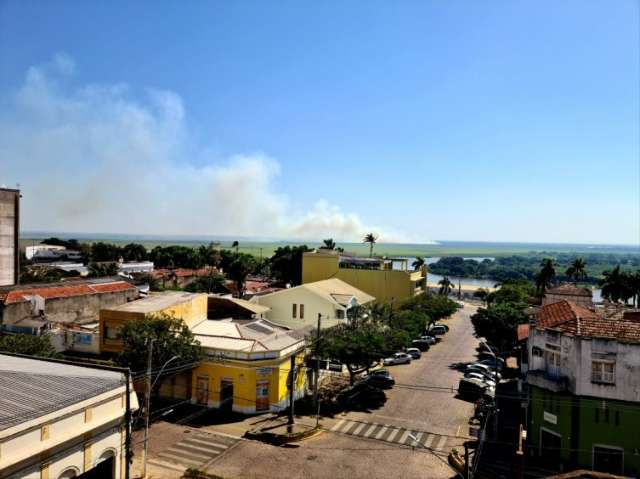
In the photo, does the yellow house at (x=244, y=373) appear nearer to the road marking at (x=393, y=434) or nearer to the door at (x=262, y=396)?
the door at (x=262, y=396)

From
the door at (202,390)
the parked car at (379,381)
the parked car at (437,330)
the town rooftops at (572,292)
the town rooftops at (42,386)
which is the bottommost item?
the parked car at (437,330)

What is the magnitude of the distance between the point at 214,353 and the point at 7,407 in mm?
16526

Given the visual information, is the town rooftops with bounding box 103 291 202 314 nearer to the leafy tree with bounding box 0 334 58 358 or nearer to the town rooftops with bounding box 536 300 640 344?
the leafy tree with bounding box 0 334 58 358

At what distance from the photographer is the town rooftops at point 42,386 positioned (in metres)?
17.0

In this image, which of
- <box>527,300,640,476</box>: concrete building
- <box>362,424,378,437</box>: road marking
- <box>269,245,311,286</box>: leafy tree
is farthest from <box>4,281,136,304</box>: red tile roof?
<box>527,300,640,476</box>: concrete building

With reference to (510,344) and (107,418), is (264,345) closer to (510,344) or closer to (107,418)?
(107,418)

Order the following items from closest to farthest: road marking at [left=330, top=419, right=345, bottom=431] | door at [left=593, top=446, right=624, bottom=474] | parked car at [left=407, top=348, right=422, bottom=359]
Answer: door at [left=593, top=446, right=624, bottom=474], road marking at [left=330, top=419, right=345, bottom=431], parked car at [left=407, top=348, right=422, bottom=359]

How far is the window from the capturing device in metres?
23.8

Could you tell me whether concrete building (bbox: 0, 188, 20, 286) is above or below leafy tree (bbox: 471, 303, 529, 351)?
above

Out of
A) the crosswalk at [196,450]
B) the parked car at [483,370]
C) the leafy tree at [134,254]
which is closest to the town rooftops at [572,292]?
the parked car at [483,370]

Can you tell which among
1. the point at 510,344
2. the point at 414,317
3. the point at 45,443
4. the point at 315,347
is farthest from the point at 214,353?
the point at 510,344

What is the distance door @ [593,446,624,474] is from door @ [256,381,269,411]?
18925mm

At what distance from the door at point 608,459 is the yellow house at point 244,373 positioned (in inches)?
692

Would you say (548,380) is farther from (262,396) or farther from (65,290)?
(65,290)
